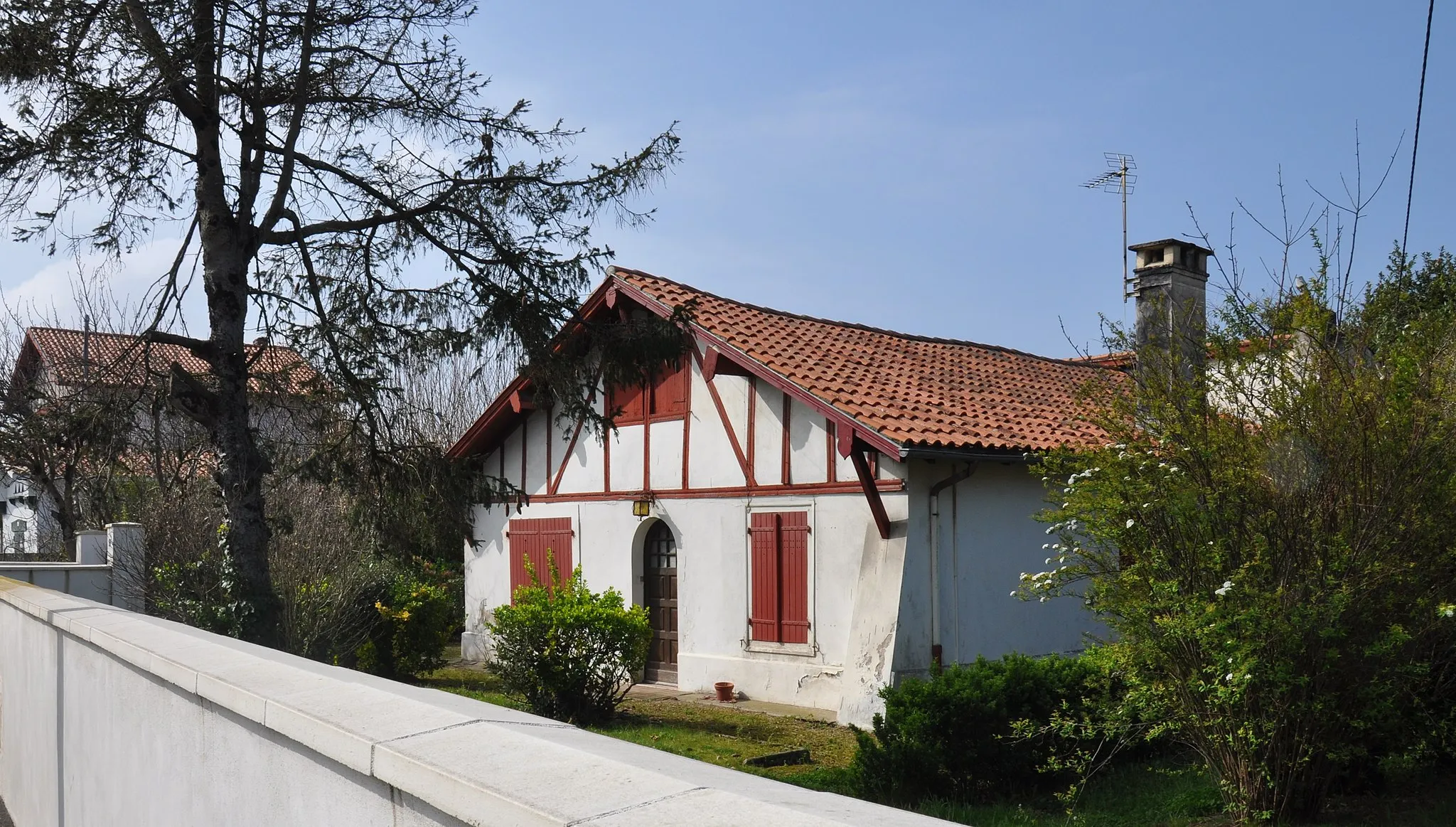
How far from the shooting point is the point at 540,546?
17.9 meters

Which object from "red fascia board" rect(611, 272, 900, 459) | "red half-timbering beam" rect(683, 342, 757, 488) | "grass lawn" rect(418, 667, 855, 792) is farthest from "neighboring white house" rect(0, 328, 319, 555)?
"red half-timbering beam" rect(683, 342, 757, 488)

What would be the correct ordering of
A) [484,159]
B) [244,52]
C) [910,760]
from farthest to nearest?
[484,159] → [244,52] → [910,760]

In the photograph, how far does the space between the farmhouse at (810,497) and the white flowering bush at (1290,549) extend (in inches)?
154

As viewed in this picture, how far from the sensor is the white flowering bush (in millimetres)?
6453

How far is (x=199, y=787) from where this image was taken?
3.64 meters

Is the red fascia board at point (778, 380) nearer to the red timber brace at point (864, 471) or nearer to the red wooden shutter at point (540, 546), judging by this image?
the red timber brace at point (864, 471)

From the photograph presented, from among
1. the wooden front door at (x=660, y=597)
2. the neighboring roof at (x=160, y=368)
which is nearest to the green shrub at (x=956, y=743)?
the neighboring roof at (x=160, y=368)

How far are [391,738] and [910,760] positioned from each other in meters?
6.52

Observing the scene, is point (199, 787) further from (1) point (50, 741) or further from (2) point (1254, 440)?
(2) point (1254, 440)

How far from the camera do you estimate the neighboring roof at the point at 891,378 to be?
12.9 m

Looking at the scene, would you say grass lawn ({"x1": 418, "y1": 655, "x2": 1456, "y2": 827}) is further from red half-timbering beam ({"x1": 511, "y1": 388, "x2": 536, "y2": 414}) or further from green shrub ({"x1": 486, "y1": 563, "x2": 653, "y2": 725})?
red half-timbering beam ({"x1": 511, "y1": 388, "x2": 536, "y2": 414})

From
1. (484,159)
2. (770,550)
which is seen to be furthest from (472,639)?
(484,159)

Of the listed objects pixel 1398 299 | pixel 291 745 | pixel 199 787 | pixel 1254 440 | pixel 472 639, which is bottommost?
pixel 472 639

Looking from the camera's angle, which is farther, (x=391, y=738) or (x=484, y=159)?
(x=484, y=159)
